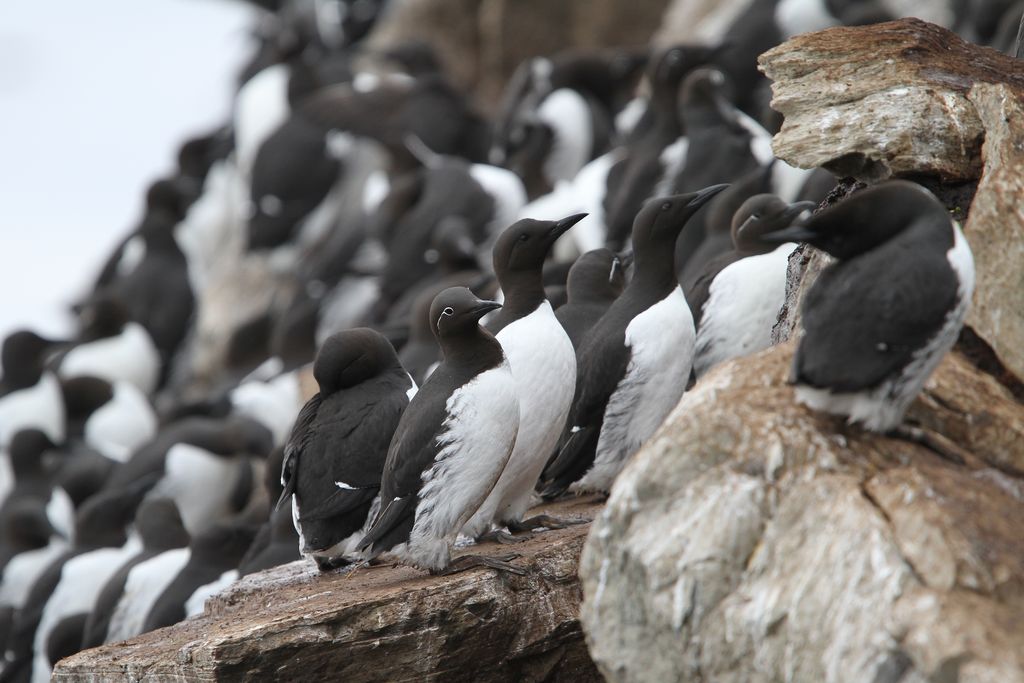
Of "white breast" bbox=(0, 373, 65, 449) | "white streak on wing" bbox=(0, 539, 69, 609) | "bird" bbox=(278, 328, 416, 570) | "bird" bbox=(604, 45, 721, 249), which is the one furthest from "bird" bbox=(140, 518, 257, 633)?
"white breast" bbox=(0, 373, 65, 449)

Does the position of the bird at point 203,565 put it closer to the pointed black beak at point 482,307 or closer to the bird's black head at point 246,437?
the bird's black head at point 246,437

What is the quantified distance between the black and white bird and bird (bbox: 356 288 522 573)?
1281mm

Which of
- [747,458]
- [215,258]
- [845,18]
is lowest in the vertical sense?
[215,258]

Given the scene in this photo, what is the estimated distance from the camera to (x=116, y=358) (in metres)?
12.5

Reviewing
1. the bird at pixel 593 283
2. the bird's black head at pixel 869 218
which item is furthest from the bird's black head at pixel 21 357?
the bird's black head at pixel 869 218

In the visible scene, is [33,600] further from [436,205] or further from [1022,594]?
[1022,594]

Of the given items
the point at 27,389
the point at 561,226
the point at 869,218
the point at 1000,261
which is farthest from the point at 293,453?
the point at 27,389

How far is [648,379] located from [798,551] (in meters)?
2.08

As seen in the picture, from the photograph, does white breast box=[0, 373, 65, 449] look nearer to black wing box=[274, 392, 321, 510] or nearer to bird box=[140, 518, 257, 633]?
bird box=[140, 518, 257, 633]

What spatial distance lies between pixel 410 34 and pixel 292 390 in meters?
9.13

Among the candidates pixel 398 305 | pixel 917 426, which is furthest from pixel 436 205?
pixel 917 426

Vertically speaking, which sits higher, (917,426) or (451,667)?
(917,426)

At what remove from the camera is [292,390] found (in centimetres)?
1013

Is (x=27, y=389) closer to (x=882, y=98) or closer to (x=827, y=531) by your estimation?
(x=882, y=98)
